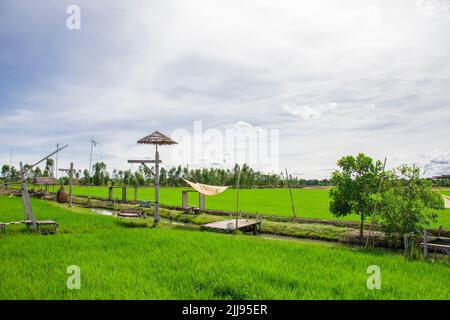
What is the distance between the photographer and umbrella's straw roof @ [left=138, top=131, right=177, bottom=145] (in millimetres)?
17747

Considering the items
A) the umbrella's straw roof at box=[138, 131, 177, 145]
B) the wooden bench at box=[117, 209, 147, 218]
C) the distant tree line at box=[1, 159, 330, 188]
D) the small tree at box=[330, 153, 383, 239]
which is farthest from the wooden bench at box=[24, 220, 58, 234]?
the distant tree line at box=[1, 159, 330, 188]

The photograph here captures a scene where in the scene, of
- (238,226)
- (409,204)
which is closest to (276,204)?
(238,226)

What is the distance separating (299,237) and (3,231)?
13111mm

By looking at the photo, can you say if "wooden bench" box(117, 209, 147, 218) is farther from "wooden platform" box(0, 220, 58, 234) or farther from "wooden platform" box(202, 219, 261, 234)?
"wooden platform" box(202, 219, 261, 234)

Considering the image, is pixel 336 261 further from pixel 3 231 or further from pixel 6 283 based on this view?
pixel 3 231

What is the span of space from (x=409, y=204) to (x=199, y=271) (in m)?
8.48

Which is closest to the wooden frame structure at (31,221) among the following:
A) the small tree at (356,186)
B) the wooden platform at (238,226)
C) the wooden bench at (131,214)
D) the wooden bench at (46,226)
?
the wooden bench at (46,226)

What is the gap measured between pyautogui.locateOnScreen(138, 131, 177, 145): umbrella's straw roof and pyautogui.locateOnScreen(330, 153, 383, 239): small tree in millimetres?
8653

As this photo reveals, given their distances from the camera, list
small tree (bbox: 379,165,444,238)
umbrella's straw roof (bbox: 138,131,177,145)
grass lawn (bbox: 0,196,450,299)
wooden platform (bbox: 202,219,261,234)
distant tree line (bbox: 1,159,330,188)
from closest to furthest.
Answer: grass lawn (bbox: 0,196,450,299) < small tree (bbox: 379,165,444,238) < wooden platform (bbox: 202,219,261,234) < umbrella's straw roof (bbox: 138,131,177,145) < distant tree line (bbox: 1,159,330,188)

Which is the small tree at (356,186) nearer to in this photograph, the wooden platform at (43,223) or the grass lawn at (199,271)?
the grass lawn at (199,271)

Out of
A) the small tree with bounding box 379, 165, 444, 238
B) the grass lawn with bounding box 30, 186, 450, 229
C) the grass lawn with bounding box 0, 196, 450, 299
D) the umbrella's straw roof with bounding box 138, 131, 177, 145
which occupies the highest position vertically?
the umbrella's straw roof with bounding box 138, 131, 177, 145

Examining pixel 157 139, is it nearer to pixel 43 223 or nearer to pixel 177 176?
pixel 43 223

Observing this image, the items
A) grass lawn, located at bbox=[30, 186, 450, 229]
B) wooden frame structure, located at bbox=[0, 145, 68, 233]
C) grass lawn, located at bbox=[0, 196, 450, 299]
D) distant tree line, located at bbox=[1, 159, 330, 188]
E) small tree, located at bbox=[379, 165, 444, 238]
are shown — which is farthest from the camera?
distant tree line, located at bbox=[1, 159, 330, 188]
